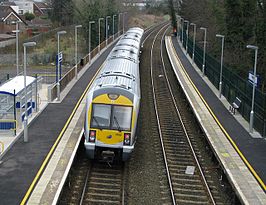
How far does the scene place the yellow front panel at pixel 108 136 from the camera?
55.9 ft

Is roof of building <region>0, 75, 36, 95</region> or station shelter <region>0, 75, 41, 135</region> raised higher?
roof of building <region>0, 75, 36, 95</region>

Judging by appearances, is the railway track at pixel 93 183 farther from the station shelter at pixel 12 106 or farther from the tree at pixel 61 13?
the tree at pixel 61 13

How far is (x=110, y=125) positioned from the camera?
17.2 metres

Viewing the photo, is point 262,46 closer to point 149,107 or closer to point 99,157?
point 149,107

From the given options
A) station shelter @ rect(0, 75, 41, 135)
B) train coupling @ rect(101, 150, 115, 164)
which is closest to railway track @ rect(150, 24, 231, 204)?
train coupling @ rect(101, 150, 115, 164)

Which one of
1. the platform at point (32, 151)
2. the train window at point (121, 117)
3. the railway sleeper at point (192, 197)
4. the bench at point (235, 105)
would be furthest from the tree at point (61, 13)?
the railway sleeper at point (192, 197)

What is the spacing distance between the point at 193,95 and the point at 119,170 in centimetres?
1329

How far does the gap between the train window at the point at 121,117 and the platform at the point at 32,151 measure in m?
3.07

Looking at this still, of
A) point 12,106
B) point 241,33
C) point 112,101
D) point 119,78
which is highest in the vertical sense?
point 241,33

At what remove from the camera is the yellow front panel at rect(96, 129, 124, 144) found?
671 inches

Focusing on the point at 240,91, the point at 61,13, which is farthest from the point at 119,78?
the point at 61,13

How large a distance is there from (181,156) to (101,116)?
4.41m

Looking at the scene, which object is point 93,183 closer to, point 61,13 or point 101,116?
point 101,116

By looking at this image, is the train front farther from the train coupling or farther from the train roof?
the train roof
